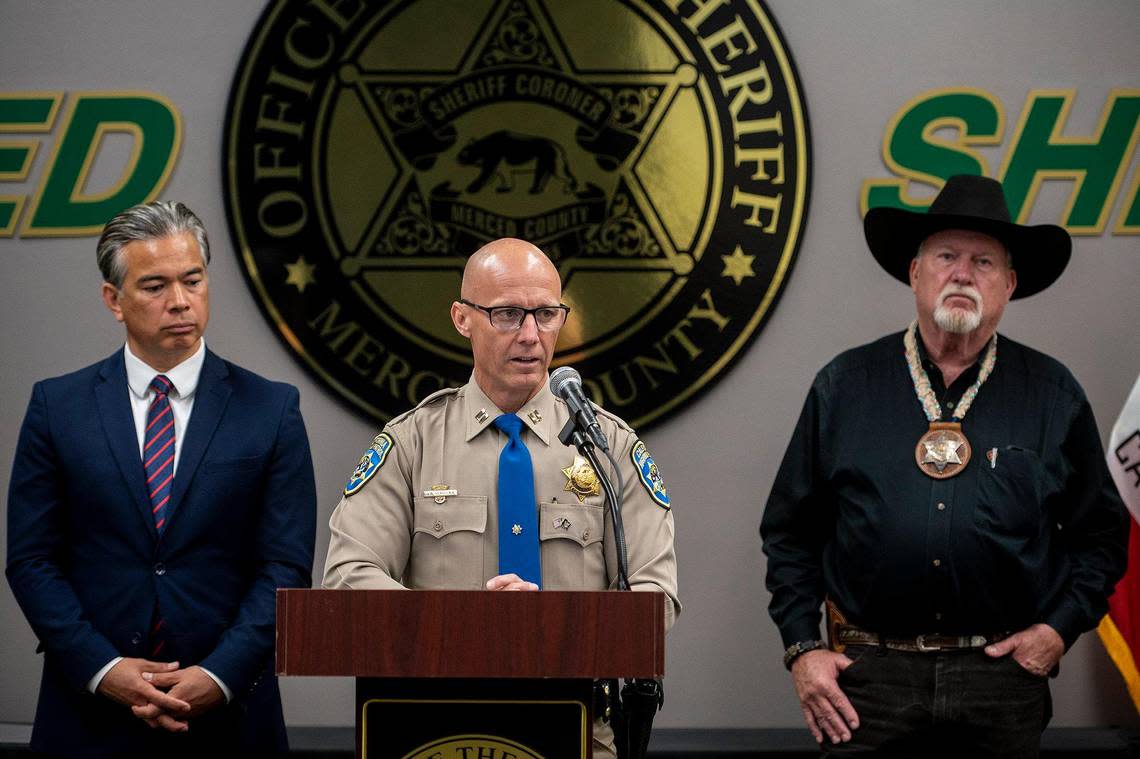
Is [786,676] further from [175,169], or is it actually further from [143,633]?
[175,169]

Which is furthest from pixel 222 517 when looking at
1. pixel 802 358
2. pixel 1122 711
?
pixel 1122 711

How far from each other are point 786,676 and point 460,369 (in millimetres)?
1337

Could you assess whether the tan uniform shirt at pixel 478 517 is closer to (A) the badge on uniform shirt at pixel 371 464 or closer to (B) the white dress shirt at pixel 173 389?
(A) the badge on uniform shirt at pixel 371 464

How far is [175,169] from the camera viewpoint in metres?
4.32

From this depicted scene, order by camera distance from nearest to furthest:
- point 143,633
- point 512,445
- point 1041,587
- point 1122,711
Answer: point 512,445 < point 143,633 < point 1041,587 < point 1122,711

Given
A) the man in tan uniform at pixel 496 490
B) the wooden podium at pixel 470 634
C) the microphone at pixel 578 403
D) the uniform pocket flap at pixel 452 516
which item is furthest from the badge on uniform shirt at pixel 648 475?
the wooden podium at pixel 470 634

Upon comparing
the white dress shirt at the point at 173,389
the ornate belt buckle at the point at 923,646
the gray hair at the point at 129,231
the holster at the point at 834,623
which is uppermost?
the gray hair at the point at 129,231

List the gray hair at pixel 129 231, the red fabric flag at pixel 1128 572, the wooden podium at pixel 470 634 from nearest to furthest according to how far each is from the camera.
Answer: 1. the wooden podium at pixel 470 634
2. the gray hair at pixel 129 231
3. the red fabric flag at pixel 1128 572

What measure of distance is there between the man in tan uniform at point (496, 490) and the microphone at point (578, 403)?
362mm

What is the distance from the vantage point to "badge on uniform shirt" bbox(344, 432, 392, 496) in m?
→ 2.81

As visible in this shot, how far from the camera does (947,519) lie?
3.21 metres

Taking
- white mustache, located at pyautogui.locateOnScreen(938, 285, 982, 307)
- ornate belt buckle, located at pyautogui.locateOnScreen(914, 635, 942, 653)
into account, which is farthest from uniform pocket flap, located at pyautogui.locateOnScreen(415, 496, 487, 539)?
white mustache, located at pyautogui.locateOnScreen(938, 285, 982, 307)

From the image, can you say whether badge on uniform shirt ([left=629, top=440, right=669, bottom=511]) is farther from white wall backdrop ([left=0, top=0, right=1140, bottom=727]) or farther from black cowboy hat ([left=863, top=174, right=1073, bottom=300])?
white wall backdrop ([left=0, top=0, right=1140, bottom=727])

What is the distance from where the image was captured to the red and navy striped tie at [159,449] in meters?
3.06
